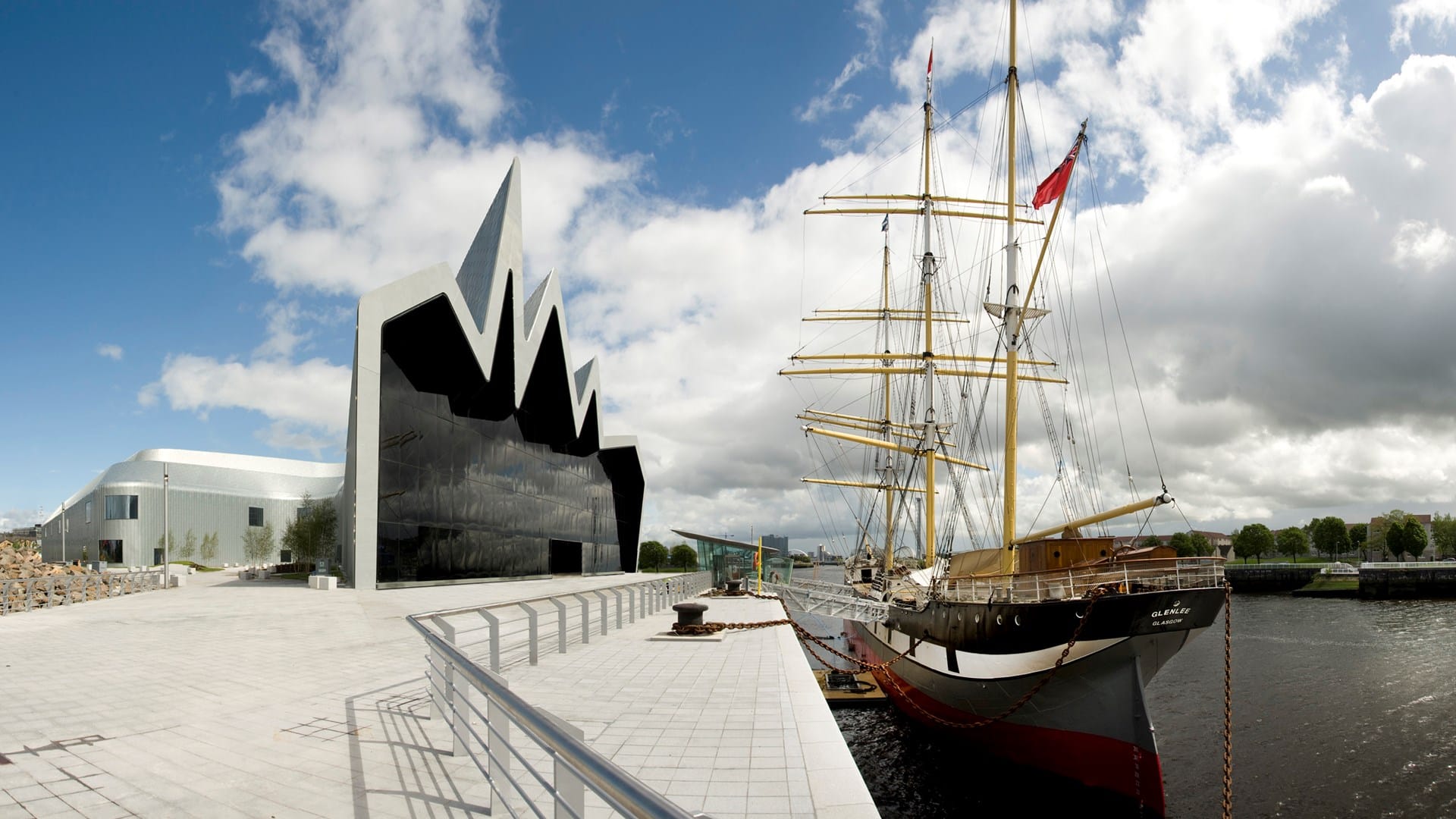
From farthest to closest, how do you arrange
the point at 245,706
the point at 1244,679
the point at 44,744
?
1. the point at 1244,679
2. the point at 245,706
3. the point at 44,744

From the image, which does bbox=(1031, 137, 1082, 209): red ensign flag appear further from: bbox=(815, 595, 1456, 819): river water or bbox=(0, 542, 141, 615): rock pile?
bbox=(0, 542, 141, 615): rock pile

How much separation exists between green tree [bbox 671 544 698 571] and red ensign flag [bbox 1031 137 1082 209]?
6771cm

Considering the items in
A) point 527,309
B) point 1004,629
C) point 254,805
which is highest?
point 527,309

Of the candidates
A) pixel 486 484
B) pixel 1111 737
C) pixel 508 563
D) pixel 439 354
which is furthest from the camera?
pixel 508 563

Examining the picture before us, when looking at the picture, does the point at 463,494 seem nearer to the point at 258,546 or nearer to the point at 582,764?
the point at 582,764

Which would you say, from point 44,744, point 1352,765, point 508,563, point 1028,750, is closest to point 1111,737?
point 1028,750

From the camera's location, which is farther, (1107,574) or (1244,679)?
(1244,679)

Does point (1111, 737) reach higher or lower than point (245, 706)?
lower

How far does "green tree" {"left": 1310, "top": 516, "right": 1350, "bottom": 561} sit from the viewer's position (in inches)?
4077

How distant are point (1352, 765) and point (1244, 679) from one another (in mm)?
11430

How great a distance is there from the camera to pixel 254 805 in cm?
528

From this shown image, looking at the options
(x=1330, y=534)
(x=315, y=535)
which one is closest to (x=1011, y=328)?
(x=315, y=535)

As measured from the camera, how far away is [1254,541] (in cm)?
10806

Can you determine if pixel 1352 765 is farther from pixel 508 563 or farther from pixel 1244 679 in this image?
pixel 508 563
